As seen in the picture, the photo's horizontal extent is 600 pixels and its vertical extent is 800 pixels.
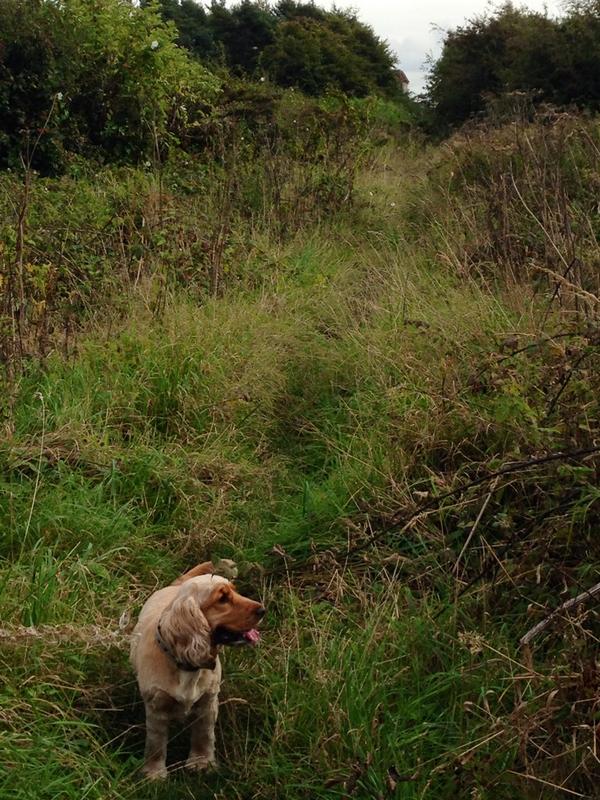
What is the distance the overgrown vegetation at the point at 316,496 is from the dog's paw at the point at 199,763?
0.04 meters

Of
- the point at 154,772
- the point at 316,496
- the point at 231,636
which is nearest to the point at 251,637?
the point at 231,636

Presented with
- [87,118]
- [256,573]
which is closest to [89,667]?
[256,573]

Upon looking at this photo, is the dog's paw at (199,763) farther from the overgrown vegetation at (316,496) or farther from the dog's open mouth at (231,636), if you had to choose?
the dog's open mouth at (231,636)

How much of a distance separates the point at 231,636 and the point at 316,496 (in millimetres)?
1299

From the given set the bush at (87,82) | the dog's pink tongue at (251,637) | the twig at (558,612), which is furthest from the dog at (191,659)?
the bush at (87,82)

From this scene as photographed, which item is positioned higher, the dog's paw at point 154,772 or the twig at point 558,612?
the twig at point 558,612

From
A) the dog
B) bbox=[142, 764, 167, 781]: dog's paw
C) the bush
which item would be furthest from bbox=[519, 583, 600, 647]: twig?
the bush

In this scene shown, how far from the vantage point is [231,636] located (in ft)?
10.4

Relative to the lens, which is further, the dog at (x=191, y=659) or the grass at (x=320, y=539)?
the dog at (x=191, y=659)

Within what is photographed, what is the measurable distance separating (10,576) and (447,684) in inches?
66.3

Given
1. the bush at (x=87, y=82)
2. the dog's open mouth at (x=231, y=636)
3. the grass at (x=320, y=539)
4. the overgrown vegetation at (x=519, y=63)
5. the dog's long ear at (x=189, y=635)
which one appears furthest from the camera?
the overgrown vegetation at (x=519, y=63)

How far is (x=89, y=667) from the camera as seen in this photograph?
3.46 m

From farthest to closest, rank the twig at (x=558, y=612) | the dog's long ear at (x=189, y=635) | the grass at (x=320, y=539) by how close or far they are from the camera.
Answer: the dog's long ear at (x=189, y=635) → the grass at (x=320, y=539) → the twig at (x=558, y=612)

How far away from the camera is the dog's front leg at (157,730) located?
10.4 feet
